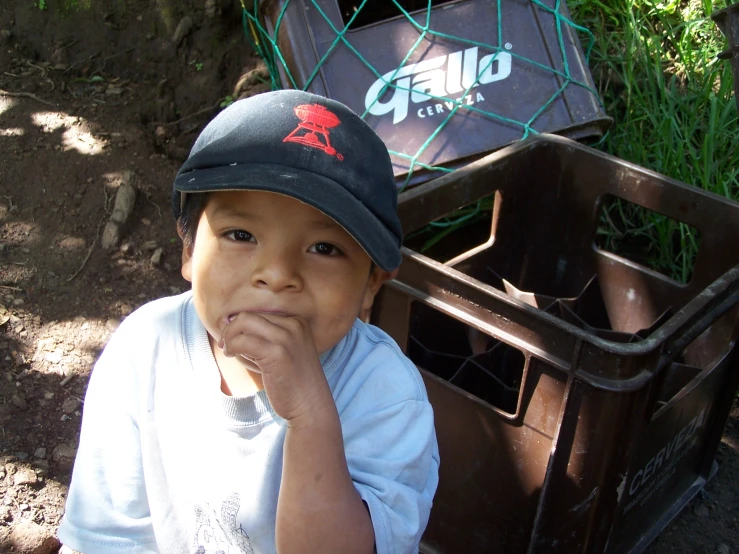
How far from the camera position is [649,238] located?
3.15m

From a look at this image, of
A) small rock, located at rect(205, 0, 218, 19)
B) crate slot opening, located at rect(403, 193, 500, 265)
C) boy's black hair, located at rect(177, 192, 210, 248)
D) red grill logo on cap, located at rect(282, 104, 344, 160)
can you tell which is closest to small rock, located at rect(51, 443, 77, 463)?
crate slot opening, located at rect(403, 193, 500, 265)

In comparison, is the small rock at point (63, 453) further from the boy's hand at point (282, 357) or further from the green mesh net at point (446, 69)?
the boy's hand at point (282, 357)

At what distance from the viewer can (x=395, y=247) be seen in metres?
1.09

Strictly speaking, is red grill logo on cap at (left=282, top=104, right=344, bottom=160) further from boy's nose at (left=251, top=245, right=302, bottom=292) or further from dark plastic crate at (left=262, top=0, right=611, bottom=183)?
dark plastic crate at (left=262, top=0, right=611, bottom=183)

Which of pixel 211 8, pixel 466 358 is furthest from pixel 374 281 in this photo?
pixel 211 8

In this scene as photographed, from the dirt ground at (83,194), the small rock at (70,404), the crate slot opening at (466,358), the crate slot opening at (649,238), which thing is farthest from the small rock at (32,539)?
the crate slot opening at (649,238)

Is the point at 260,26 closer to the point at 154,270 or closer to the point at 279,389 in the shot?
the point at 154,270

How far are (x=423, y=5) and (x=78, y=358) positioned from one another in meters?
1.80

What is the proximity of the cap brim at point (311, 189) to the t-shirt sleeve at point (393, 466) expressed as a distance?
0.25 metres

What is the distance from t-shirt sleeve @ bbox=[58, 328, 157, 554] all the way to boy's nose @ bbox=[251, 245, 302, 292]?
39 centimetres

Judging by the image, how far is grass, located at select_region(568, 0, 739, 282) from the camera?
121 inches

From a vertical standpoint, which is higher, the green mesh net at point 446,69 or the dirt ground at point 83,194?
the green mesh net at point 446,69

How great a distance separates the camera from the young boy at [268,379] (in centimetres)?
104

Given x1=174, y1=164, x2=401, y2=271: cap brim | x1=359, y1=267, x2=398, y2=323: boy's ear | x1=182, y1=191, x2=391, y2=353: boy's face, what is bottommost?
x1=359, y1=267, x2=398, y2=323: boy's ear
